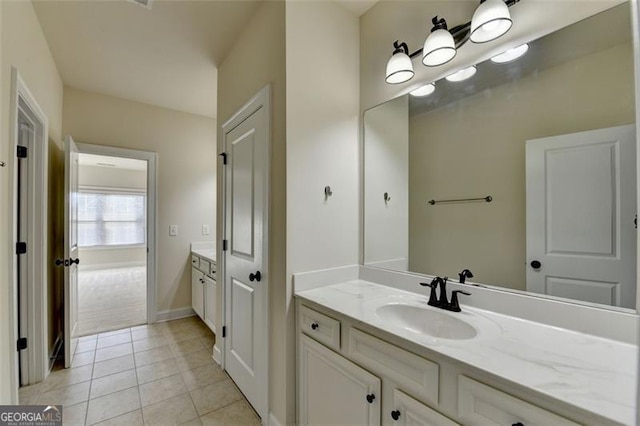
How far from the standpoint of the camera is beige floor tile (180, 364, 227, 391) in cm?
212

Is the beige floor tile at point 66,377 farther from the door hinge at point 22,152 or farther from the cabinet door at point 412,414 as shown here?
the cabinet door at point 412,414

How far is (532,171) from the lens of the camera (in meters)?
1.22

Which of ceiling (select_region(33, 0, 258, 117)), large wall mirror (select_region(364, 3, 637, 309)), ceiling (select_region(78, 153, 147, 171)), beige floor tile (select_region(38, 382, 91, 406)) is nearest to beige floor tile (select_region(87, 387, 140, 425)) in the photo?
beige floor tile (select_region(38, 382, 91, 406))

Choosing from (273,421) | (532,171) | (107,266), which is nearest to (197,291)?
(273,421)

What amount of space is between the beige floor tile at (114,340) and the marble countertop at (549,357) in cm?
→ 277

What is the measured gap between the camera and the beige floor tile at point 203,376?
83.5 inches

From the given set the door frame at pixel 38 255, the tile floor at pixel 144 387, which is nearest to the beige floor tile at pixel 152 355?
the tile floor at pixel 144 387

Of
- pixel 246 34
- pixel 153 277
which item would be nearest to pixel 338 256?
pixel 246 34

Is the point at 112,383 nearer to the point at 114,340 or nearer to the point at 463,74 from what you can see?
the point at 114,340

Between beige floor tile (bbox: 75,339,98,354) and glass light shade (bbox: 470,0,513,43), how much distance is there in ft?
12.8

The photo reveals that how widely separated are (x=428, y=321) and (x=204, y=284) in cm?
254

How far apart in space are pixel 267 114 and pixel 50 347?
285 cm

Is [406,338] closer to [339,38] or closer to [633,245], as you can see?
[633,245]

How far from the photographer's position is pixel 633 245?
95cm
